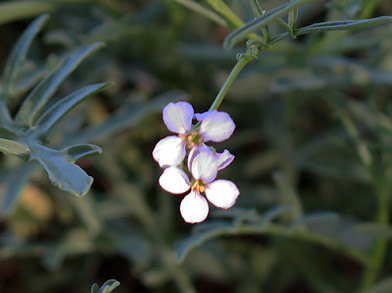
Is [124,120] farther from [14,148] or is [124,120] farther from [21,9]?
[14,148]

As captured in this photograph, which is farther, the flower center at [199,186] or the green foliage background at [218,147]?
the green foliage background at [218,147]

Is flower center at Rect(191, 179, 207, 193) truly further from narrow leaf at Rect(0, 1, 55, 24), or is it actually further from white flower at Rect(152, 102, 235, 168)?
narrow leaf at Rect(0, 1, 55, 24)

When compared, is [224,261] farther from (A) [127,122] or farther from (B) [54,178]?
(B) [54,178]

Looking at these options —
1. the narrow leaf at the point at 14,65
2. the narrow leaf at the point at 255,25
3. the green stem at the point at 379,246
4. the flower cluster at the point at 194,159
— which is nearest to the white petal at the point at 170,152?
the flower cluster at the point at 194,159

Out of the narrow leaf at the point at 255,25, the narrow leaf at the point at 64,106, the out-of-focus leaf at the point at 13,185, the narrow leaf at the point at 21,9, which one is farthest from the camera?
the narrow leaf at the point at 21,9

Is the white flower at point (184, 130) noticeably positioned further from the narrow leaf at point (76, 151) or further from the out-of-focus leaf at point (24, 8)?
the out-of-focus leaf at point (24, 8)

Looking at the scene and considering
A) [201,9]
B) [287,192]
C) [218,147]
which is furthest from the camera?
[218,147]

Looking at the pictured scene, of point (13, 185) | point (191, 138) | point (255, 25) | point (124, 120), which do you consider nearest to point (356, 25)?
point (255, 25)
